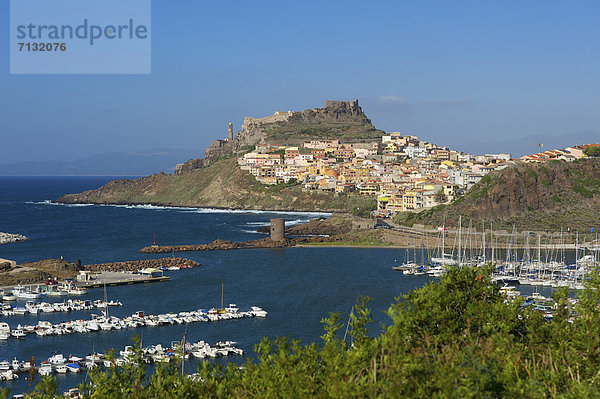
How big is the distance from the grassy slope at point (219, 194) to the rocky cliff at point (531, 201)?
20468 mm

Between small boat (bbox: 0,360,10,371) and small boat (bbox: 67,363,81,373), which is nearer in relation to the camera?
small boat (bbox: 0,360,10,371)

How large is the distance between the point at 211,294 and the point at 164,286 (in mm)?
4653

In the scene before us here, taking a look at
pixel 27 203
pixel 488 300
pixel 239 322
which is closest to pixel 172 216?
pixel 27 203

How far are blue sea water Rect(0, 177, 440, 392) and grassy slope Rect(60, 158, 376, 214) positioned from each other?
1211cm

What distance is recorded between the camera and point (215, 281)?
46.8m

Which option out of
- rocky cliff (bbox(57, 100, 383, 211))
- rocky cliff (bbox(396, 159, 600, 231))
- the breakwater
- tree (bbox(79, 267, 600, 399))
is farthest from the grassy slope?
tree (bbox(79, 267, 600, 399))

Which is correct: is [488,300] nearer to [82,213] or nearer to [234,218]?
[234,218]

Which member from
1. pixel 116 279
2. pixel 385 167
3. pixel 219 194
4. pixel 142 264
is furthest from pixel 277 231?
pixel 219 194

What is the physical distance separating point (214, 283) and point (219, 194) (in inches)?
2813

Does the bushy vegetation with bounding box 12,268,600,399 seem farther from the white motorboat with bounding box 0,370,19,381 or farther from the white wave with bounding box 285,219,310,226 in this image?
the white wave with bounding box 285,219,310,226

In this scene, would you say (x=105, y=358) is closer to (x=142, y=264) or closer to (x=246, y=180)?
(x=142, y=264)

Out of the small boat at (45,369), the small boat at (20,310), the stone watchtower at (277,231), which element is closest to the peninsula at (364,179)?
the stone watchtower at (277,231)

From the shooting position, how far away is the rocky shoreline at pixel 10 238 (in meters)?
70.7

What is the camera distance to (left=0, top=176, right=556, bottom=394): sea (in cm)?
3138
